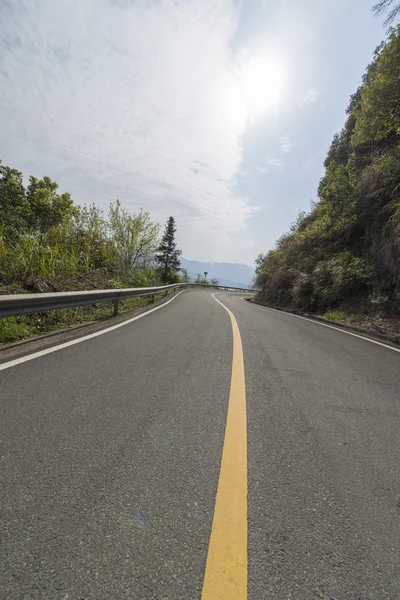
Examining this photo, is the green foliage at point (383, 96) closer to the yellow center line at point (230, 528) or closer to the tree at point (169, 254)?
the yellow center line at point (230, 528)

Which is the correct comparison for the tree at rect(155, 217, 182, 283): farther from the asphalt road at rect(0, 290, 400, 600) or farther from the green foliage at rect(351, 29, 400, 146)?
the asphalt road at rect(0, 290, 400, 600)

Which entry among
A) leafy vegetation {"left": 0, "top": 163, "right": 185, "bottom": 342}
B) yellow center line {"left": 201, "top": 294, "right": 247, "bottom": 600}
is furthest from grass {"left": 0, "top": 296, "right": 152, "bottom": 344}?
yellow center line {"left": 201, "top": 294, "right": 247, "bottom": 600}

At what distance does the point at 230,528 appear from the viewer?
137cm

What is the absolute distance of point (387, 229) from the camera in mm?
10797

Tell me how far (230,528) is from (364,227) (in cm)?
1479

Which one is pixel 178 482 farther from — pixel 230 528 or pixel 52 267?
pixel 52 267

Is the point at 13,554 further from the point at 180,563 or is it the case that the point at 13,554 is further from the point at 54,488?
the point at 180,563

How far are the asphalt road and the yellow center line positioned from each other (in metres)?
0.04

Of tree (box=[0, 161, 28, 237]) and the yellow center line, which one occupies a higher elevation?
tree (box=[0, 161, 28, 237])

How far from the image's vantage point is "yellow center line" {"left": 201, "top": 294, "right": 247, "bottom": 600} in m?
1.10

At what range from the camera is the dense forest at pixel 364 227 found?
990 cm

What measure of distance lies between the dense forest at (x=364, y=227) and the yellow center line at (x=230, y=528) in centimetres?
934

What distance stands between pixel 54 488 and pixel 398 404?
343 centimetres

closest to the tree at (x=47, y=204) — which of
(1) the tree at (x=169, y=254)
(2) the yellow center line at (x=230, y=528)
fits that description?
(1) the tree at (x=169, y=254)
